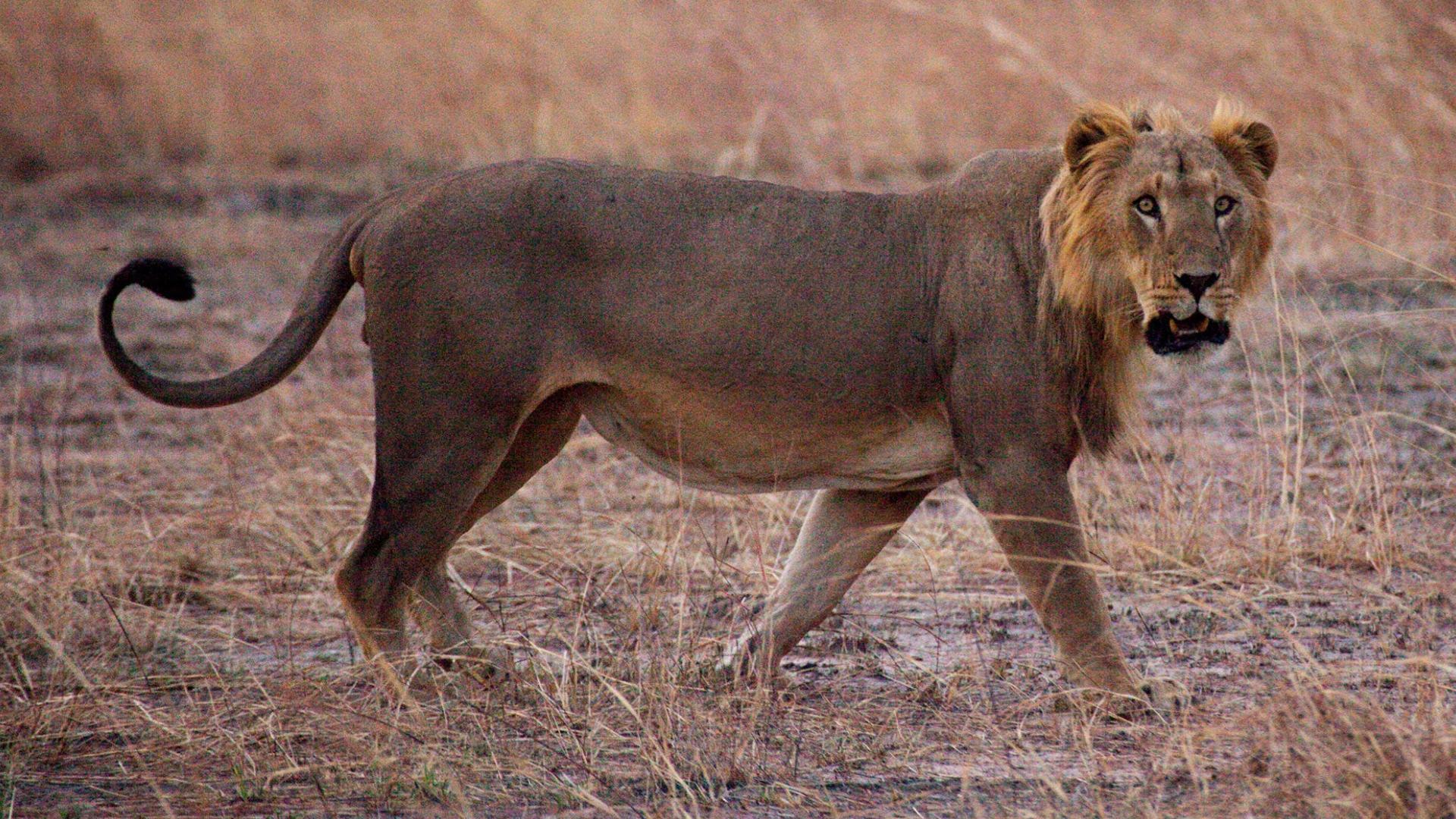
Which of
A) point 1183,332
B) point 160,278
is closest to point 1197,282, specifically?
point 1183,332

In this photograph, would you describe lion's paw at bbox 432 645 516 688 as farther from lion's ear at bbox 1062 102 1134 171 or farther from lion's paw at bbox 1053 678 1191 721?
lion's ear at bbox 1062 102 1134 171

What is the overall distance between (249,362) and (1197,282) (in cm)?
226

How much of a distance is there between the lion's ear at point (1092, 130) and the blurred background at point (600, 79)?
5.18m

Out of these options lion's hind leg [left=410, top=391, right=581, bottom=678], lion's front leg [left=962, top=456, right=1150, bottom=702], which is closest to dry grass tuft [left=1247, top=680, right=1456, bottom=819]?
lion's front leg [left=962, top=456, right=1150, bottom=702]

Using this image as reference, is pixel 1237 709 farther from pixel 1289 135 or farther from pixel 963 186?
pixel 1289 135

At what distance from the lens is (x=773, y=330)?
14.3 feet

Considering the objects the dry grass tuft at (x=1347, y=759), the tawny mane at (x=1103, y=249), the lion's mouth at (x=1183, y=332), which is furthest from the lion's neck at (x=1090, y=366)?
the dry grass tuft at (x=1347, y=759)

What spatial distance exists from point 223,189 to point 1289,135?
7583 mm

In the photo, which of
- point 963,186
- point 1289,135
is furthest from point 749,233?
point 1289,135

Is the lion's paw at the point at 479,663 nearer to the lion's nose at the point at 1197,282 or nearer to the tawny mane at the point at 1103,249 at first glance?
the tawny mane at the point at 1103,249

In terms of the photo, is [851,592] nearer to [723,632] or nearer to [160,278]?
[723,632]

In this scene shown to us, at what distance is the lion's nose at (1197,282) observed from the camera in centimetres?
397

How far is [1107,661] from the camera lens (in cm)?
423

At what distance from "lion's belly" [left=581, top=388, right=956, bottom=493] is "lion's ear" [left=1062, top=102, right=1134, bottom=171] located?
67 centimetres
